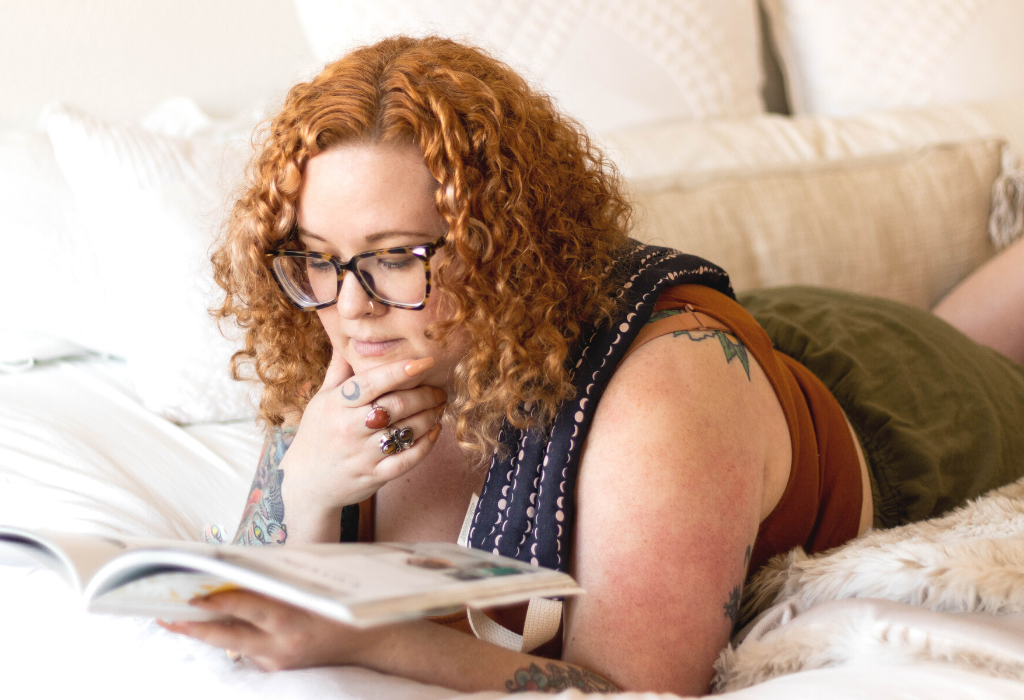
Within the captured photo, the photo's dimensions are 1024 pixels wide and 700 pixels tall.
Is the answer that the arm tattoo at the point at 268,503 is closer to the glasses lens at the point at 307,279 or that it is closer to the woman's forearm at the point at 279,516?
the woman's forearm at the point at 279,516

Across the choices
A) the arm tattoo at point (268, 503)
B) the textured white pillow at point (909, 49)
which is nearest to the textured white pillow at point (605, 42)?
the textured white pillow at point (909, 49)

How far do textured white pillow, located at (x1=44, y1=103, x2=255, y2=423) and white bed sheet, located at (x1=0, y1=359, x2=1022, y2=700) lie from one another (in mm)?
64

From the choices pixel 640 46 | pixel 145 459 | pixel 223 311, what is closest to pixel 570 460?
pixel 223 311

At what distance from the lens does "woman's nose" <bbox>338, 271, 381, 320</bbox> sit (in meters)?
0.86

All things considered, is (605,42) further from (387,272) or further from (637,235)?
(387,272)

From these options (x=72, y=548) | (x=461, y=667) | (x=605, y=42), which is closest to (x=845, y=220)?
(x=605, y=42)

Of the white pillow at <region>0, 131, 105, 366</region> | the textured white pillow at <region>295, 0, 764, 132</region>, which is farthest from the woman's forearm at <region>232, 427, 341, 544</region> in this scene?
the textured white pillow at <region>295, 0, 764, 132</region>

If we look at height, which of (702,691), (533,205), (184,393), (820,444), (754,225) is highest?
(533,205)

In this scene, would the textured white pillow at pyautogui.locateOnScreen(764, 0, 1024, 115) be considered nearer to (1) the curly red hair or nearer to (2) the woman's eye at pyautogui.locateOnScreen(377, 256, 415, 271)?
(1) the curly red hair

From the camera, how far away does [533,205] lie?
2.92 ft

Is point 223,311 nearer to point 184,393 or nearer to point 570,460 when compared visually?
point 184,393

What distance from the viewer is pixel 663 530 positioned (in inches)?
30.2

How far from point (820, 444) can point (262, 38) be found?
1.52 m

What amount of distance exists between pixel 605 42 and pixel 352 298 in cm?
130
